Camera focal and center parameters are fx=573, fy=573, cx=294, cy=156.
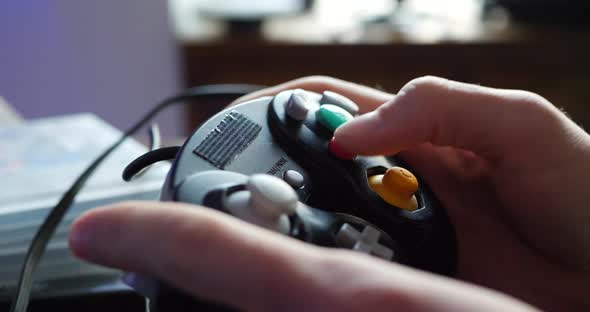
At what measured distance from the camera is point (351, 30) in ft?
3.77

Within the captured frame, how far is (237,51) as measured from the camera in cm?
110

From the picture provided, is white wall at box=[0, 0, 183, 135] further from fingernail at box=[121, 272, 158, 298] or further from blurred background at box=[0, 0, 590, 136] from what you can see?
fingernail at box=[121, 272, 158, 298]

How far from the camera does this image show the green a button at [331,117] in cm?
39

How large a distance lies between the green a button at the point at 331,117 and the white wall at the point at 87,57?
0.78m

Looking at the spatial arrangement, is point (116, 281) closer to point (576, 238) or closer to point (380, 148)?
point (380, 148)

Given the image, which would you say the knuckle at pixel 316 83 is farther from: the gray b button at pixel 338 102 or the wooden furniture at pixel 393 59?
the wooden furniture at pixel 393 59

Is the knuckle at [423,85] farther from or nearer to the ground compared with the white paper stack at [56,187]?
farther from the ground

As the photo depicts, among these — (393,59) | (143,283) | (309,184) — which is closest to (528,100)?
(309,184)

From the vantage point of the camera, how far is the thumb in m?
0.38

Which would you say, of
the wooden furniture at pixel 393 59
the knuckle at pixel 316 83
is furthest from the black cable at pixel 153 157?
the wooden furniture at pixel 393 59

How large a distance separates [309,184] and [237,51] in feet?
2.56

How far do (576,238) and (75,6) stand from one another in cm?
96

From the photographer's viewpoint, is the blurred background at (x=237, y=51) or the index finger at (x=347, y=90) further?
the blurred background at (x=237, y=51)

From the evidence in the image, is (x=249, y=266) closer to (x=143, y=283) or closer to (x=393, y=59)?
(x=143, y=283)
